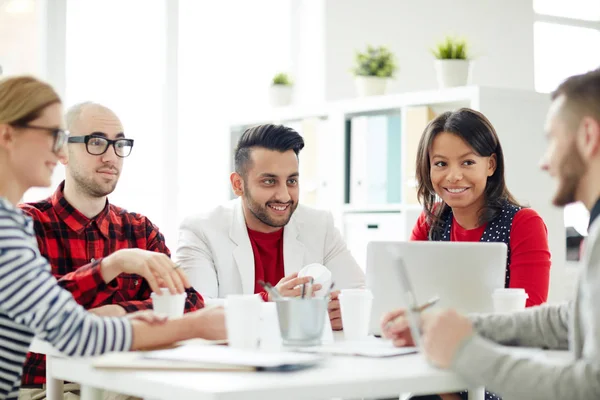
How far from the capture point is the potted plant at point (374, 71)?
4395 mm

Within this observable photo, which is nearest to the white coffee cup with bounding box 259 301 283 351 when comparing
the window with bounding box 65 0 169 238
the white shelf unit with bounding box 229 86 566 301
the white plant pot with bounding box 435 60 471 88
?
the white shelf unit with bounding box 229 86 566 301

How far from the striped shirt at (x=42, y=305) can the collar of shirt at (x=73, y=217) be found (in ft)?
3.43

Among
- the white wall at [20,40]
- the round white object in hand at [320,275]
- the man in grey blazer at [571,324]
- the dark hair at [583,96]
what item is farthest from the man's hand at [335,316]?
the white wall at [20,40]

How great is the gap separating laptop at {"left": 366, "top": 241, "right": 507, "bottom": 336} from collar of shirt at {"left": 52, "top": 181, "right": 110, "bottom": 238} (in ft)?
3.27

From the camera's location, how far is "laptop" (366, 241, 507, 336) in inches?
77.9

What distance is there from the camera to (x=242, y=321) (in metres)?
1.61

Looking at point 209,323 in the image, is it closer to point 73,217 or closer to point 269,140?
point 73,217

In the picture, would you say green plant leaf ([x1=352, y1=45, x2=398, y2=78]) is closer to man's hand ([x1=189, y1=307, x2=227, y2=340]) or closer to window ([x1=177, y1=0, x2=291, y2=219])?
window ([x1=177, y1=0, x2=291, y2=219])

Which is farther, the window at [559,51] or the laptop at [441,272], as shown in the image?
the window at [559,51]

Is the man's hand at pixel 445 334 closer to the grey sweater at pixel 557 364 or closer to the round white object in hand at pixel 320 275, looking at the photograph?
the grey sweater at pixel 557 364

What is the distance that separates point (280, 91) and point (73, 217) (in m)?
2.42

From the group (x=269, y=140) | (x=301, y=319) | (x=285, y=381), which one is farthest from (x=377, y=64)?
(x=285, y=381)

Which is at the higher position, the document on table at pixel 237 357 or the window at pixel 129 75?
the window at pixel 129 75

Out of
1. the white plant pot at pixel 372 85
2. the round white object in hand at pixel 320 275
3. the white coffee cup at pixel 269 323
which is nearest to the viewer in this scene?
the white coffee cup at pixel 269 323
